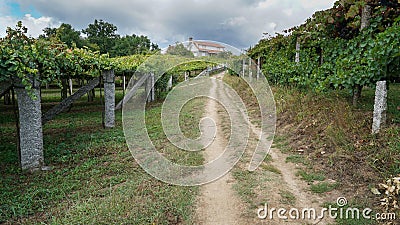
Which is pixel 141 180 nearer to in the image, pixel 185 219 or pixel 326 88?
pixel 185 219

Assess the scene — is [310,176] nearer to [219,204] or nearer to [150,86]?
[219,204]

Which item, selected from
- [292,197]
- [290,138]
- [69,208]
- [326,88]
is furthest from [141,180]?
[326,88]

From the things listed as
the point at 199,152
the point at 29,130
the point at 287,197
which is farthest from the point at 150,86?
the point at 287,197

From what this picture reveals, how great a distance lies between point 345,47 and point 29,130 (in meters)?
7.41

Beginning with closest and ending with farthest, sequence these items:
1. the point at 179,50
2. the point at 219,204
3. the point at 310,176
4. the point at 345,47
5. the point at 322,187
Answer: the point at 219,204
the point at 322,187
the point at 310,176
the point at 179,50
the point at 345,47

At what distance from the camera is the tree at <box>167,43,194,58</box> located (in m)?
5.23

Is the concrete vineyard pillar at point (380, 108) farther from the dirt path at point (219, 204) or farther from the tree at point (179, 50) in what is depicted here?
the tree at point (179, 50)

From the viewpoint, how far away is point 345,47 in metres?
7.29

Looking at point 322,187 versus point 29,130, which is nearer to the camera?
point 322,187

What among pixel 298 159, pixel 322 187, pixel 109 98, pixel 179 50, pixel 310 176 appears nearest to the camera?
pixel 322 187

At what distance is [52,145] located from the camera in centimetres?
586

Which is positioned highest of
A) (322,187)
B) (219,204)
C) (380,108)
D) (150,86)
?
(150,86)

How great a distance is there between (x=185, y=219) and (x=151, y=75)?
11.2 m

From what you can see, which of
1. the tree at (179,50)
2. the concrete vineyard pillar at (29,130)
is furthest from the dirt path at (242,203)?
the concrete vineyard pillar at (29,130)
